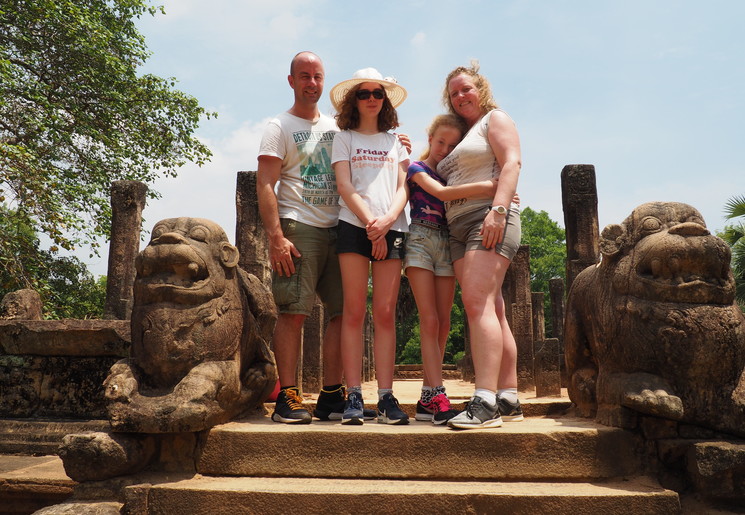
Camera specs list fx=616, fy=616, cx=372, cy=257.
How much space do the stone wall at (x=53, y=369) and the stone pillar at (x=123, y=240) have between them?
113 inches

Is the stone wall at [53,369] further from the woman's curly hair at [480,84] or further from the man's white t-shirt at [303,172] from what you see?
the woman's curly hair at [480,84]

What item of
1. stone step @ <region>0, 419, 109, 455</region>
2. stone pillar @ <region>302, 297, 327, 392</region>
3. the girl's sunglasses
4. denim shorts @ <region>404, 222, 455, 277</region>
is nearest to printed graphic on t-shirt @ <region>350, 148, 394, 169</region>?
the girl's sunglasses

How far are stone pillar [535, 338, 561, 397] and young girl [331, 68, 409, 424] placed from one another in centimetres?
558

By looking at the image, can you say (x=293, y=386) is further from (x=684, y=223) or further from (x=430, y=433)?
(x=684, y=223)

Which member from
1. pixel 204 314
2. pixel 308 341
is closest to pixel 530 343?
pixel 308 341

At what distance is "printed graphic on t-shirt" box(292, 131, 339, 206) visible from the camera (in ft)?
13.4

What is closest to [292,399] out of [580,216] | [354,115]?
[354,115]

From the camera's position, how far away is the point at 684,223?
11.1 feet

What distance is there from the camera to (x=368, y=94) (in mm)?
3961

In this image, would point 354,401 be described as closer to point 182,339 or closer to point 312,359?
point 182,339

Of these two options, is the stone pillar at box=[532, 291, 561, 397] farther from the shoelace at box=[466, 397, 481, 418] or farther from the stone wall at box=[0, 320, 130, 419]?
the stone wall at box=[0, 320, 130, 419]

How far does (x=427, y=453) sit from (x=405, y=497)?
1.11 ft

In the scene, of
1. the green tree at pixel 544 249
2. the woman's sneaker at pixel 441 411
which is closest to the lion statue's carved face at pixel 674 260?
the woman's sneaker at pixel 441 411

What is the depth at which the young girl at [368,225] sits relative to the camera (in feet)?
12.2
